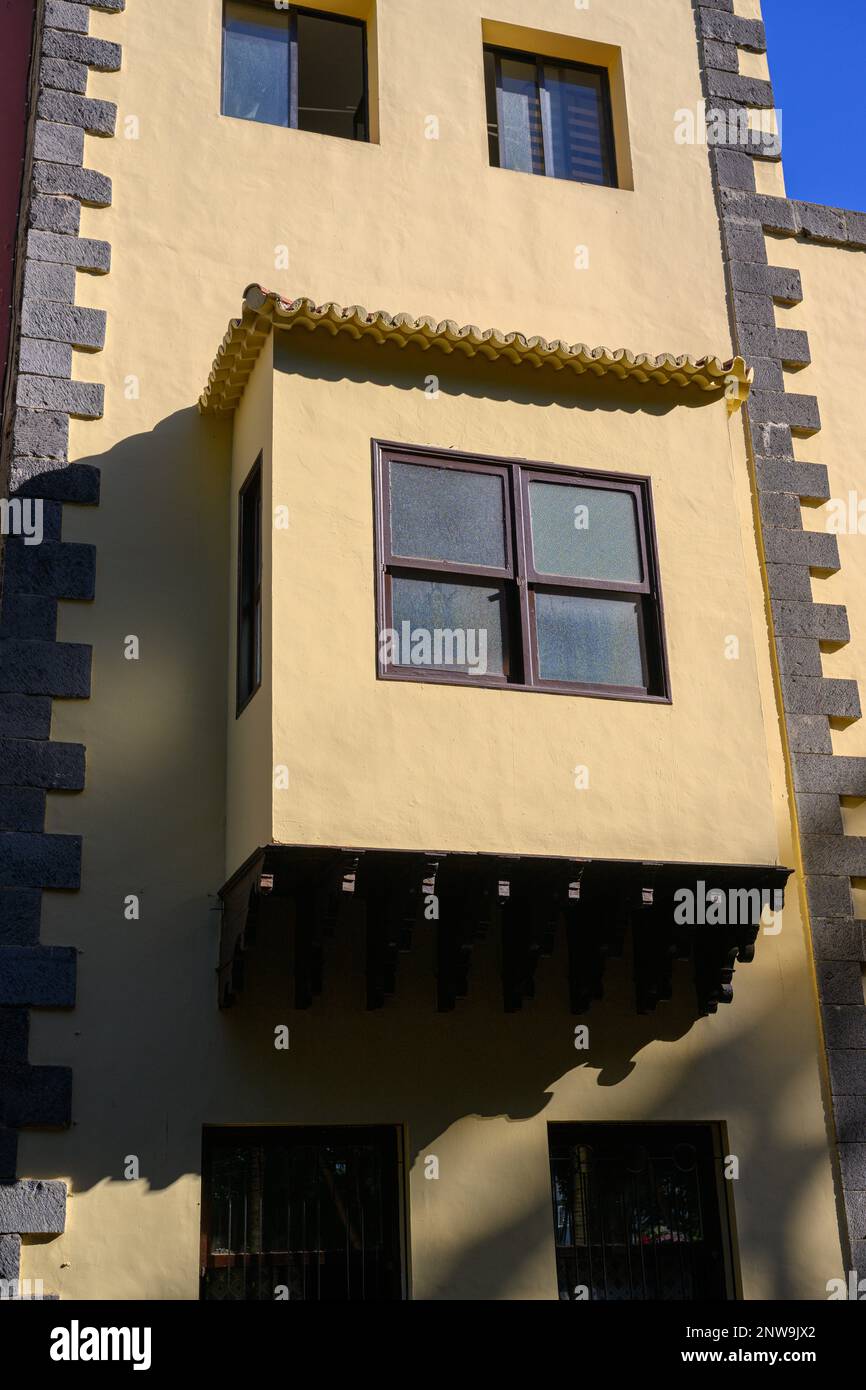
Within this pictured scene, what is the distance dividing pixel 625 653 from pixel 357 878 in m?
2.11

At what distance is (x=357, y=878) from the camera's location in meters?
7.78

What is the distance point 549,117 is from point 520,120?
224mm

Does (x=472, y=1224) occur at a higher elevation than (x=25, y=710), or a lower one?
lower

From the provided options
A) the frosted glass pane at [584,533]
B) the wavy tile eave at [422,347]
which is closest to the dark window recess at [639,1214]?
the frosted glass pane at [584,533]

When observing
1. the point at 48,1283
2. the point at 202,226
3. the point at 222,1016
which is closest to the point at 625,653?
the point at 222,1016

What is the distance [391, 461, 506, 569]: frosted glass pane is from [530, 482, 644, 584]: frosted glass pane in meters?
0.26

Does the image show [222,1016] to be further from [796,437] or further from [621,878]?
[796,437]

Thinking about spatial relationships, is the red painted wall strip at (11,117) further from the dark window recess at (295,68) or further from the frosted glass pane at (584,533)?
the frosted glass pane at (584,533)

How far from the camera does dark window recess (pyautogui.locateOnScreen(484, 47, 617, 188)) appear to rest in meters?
11.0

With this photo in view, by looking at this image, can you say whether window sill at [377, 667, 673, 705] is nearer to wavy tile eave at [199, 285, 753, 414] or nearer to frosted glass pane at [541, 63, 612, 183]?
wavy tile eave at [199, 285, 753, 414]

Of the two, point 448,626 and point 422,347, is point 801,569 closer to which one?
point 448,626

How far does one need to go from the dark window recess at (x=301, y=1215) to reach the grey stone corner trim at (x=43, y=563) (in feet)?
2.92

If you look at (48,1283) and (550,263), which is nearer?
(48,1283)

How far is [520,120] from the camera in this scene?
11.1 metres
